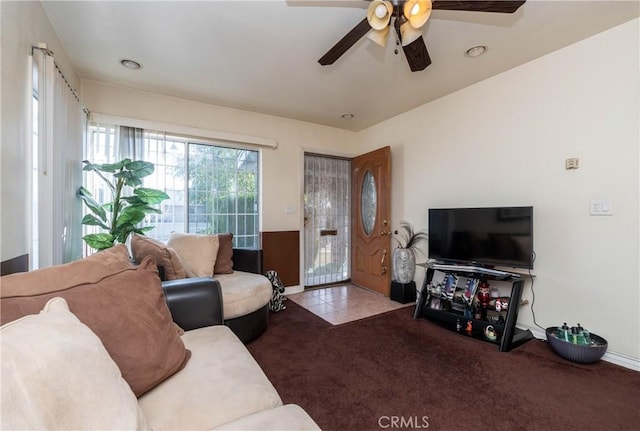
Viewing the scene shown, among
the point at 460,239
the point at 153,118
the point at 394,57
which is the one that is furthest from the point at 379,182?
the point at 153,118

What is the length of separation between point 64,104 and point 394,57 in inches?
104

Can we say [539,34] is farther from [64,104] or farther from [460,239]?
[64,104]

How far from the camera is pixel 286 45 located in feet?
6.98

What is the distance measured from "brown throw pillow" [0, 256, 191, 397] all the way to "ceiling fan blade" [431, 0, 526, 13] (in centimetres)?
199

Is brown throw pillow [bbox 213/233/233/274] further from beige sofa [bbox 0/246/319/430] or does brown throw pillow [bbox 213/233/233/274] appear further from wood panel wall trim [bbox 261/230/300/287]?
beige sofa [bbox 0/246/319/430]

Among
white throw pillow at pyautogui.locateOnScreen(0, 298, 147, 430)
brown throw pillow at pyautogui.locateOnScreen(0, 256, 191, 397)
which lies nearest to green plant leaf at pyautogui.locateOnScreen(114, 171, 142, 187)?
brown throw pillow at pyautogui.locateOnScreen(0, 256, 191, 397)

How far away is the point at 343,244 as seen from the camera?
438 centimetres

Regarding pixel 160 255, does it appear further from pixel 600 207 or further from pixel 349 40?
pixel 600 207

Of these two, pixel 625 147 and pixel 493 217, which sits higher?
pixel 625 147

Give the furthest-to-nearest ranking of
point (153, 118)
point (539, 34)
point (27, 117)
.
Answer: point (153, 118) → point (539, 34) → point (27, 117)

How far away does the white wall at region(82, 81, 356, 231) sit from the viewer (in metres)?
2.82

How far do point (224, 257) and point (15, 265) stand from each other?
5.01 feet

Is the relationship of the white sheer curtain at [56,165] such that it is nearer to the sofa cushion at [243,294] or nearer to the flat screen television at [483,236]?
the sofa cushion at [243,294]

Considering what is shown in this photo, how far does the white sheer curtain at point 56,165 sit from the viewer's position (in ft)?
5.50
